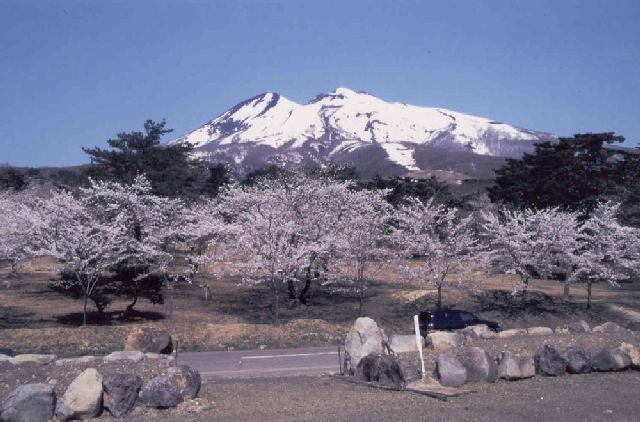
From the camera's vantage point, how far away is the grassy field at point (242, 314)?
2234 cm

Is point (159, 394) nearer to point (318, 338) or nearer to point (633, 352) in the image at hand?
point (633, 352)

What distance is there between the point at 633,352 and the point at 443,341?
411 cm

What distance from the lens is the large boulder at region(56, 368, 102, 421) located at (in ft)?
32.2

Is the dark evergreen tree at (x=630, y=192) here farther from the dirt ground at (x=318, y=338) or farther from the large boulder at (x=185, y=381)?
the large boulder at (x=185, y=381)

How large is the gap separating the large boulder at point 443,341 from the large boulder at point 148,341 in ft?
22.4

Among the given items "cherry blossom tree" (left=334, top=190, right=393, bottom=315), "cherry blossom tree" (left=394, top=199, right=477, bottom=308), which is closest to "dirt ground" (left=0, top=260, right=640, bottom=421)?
"cherry blossom tree" (left=394, top=199, right=477, bottom=308)

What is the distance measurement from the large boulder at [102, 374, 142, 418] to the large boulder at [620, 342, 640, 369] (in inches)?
389

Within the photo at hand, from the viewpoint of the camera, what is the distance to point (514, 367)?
40.0 feet

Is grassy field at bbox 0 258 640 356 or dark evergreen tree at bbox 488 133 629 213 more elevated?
dark evergreen tree at bbox 488 133 629 213

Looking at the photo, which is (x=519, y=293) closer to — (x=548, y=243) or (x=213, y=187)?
(x=548, y=243)

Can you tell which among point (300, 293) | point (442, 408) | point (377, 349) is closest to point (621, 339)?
point (377, 349)

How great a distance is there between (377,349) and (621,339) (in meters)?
6.37

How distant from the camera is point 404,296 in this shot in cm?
3391

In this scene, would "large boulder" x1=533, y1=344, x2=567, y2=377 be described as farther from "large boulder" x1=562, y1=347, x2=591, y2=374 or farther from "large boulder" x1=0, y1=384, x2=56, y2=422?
"large boulder" x1=0, y1=384, x2=56, y2=422
